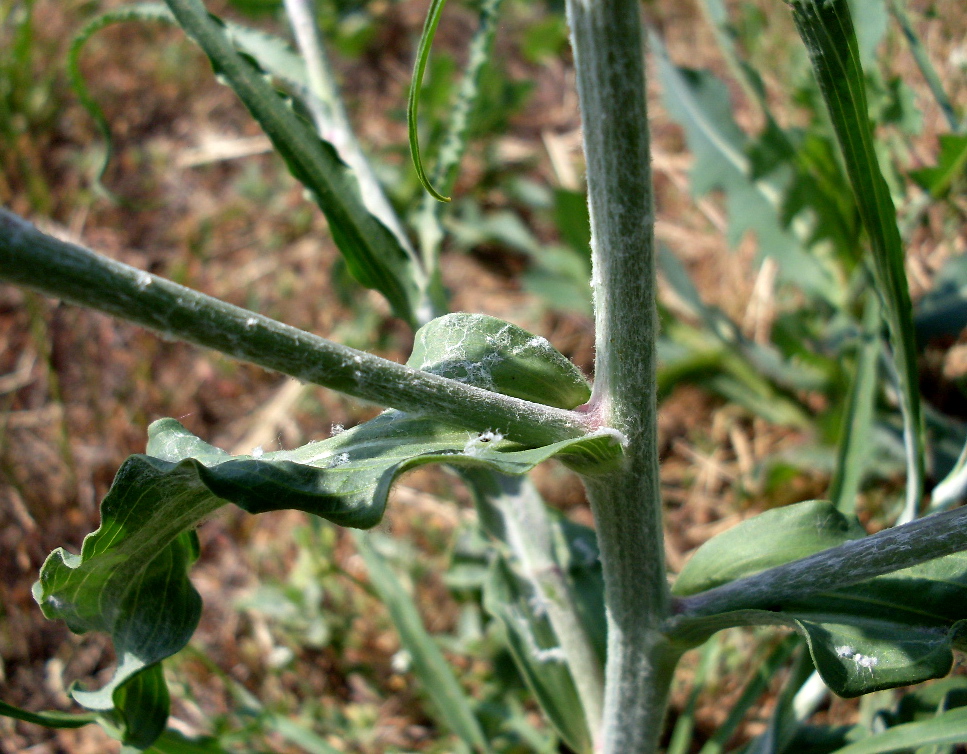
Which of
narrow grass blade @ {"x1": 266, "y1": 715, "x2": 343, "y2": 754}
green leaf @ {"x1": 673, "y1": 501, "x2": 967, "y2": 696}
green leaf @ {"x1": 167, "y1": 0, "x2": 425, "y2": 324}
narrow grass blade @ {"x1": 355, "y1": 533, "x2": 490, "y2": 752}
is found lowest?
narrow grass blade @ {"x1": 266, "y1": 715, "x2": 343, "y2": 754}

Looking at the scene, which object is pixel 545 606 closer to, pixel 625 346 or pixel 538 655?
pixel 538 655

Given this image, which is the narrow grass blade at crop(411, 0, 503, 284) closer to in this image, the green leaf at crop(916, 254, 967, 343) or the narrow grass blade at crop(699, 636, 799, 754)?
the narrow grass blade at crop(699, 636, 799, 754)

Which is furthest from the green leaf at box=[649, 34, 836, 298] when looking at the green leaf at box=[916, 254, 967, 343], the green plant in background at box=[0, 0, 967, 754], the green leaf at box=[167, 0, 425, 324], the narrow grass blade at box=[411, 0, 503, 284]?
the green leaf at box=[167, 0, 425, 324]

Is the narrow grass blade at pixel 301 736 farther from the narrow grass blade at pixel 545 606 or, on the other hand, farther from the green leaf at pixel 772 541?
the green leaf at pixel 772 541

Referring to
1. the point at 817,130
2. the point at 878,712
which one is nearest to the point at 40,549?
the point at 878,712

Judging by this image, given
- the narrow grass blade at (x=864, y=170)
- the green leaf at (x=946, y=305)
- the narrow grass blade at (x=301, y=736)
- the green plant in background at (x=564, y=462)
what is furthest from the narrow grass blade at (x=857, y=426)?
the narrow grass blade at (x=301, y=736)

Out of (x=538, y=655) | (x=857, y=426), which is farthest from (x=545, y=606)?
(x=857, y=426)

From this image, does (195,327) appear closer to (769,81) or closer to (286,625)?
(286,625)

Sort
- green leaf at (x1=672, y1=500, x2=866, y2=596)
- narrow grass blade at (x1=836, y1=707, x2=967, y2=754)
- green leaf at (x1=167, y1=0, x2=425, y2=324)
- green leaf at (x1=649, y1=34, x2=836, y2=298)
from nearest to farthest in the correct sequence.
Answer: narrow grass blade at (x1=836, y1=707, x2=967, y2=754)
green leaf at (x1=672, y1=500, x2=866, y2=596)
green leaf at (x1=167, y1=0, x2=425, y2=324)
green leaf at (x1=649, y1=34, x2=836, y2=298)
